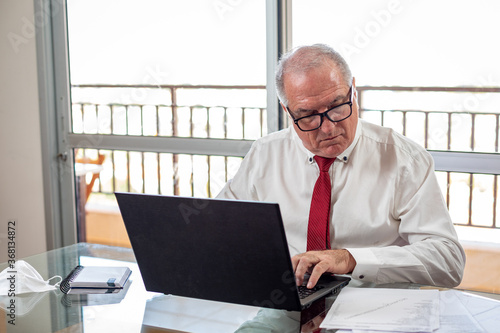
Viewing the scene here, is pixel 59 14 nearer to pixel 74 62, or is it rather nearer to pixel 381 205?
pixel 74 62

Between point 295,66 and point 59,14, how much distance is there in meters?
1.90

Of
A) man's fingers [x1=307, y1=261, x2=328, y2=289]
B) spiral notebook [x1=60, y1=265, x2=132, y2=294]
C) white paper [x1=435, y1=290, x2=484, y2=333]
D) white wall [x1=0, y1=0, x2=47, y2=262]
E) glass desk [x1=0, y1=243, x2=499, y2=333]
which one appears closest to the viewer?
white paper [x1=435, y1=290, x2=484, y2=333]

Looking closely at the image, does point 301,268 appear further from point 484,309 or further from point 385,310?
point 484,309

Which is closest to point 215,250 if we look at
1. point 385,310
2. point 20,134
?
point 385,310

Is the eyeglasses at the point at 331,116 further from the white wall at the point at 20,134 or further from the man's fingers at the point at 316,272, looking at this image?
the white wall at the point at 20,134

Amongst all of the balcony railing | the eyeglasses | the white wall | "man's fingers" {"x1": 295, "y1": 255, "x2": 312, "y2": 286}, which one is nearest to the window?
the balcony railing

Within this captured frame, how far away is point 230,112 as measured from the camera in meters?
2.81

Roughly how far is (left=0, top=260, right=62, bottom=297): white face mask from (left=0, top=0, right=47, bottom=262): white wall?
5.76 ft

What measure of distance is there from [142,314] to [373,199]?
2.55ft

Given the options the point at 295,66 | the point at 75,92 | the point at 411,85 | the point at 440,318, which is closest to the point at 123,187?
the point at 75,92

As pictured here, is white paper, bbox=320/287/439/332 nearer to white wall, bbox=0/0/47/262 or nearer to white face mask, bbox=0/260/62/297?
white face mask, bbox=0/260/62/297

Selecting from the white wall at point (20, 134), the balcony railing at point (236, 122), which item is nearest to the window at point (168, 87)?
the balcony railing at point (236, 122)

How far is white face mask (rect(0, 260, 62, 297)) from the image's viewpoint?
1.44 m

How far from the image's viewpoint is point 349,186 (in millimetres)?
1714
